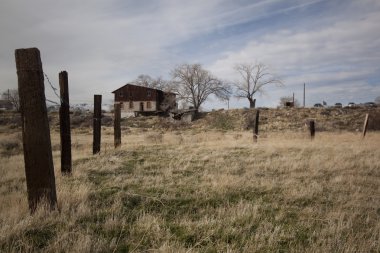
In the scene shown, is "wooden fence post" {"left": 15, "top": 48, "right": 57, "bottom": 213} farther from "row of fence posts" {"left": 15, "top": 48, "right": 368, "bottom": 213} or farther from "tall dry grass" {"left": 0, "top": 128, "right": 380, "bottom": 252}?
"tall dry grass" {"left": 0, "top": 128, "right": 380, "bottom": 252}

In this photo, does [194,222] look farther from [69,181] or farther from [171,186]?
[69,181]

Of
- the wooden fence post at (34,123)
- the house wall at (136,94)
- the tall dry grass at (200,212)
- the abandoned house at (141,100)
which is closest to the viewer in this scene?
the tall dry grass at (200,212)

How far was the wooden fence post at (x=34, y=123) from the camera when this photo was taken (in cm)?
436

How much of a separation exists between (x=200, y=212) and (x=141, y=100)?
63.5m

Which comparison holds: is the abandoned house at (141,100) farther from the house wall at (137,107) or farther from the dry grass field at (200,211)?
the dry grass field at (200,211)

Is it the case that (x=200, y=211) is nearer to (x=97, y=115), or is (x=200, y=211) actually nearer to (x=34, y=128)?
(x=34, y=128)

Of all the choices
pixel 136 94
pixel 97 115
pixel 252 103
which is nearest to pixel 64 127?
pixel 97 115

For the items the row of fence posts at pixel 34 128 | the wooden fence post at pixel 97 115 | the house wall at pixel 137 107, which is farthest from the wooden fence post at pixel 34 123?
the house wall at pixel 137 107

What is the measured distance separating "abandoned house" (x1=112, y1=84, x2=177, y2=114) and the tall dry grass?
58.6 m

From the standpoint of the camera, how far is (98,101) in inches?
441

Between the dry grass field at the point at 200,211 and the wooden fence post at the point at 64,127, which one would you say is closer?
the dry grass field at the point at 200,211

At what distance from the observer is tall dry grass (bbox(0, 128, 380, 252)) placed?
3736 millimetres

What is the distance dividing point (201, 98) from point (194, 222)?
221 feet

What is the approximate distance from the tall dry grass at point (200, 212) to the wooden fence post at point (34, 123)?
403 millimetres
